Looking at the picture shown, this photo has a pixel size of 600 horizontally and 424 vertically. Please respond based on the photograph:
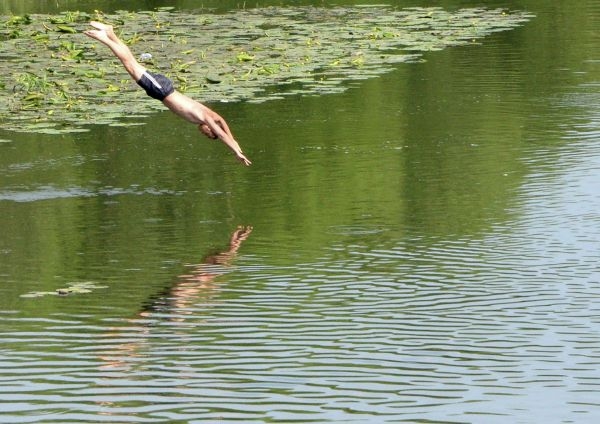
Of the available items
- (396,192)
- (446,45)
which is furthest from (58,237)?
(446,45)

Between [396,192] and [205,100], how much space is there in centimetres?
698

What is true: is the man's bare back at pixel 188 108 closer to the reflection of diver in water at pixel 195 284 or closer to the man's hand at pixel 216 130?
the man's hand at pixel 216 130

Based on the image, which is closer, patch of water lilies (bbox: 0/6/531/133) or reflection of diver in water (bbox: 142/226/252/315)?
reflection of diver in water (bbox: 142/226/252/315)

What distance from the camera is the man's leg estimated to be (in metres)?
14.8

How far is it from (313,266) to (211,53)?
15102 mm

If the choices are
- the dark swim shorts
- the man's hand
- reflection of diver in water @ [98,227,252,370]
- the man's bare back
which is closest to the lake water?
reflection of diver in water @ [98,227,252,370]

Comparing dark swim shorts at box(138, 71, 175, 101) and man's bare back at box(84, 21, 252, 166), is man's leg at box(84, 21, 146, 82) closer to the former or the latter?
man's bare back at box(84, 21, 252, 166)

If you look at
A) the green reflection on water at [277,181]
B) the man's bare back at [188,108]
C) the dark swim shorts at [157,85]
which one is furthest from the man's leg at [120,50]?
the green reflection on water at [277,181]

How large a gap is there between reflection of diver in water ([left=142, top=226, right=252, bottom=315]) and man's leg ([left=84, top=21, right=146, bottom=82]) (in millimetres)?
2376

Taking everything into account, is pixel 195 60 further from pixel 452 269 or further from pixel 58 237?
pixel 452 269

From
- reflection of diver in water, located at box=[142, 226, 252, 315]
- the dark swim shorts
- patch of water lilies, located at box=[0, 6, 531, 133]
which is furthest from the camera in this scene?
patch of water lilies, located at box=[0, 6, 531, 133]

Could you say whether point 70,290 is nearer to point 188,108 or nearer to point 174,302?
point 174,302

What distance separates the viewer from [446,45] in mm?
27906

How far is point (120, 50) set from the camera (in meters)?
15.0
